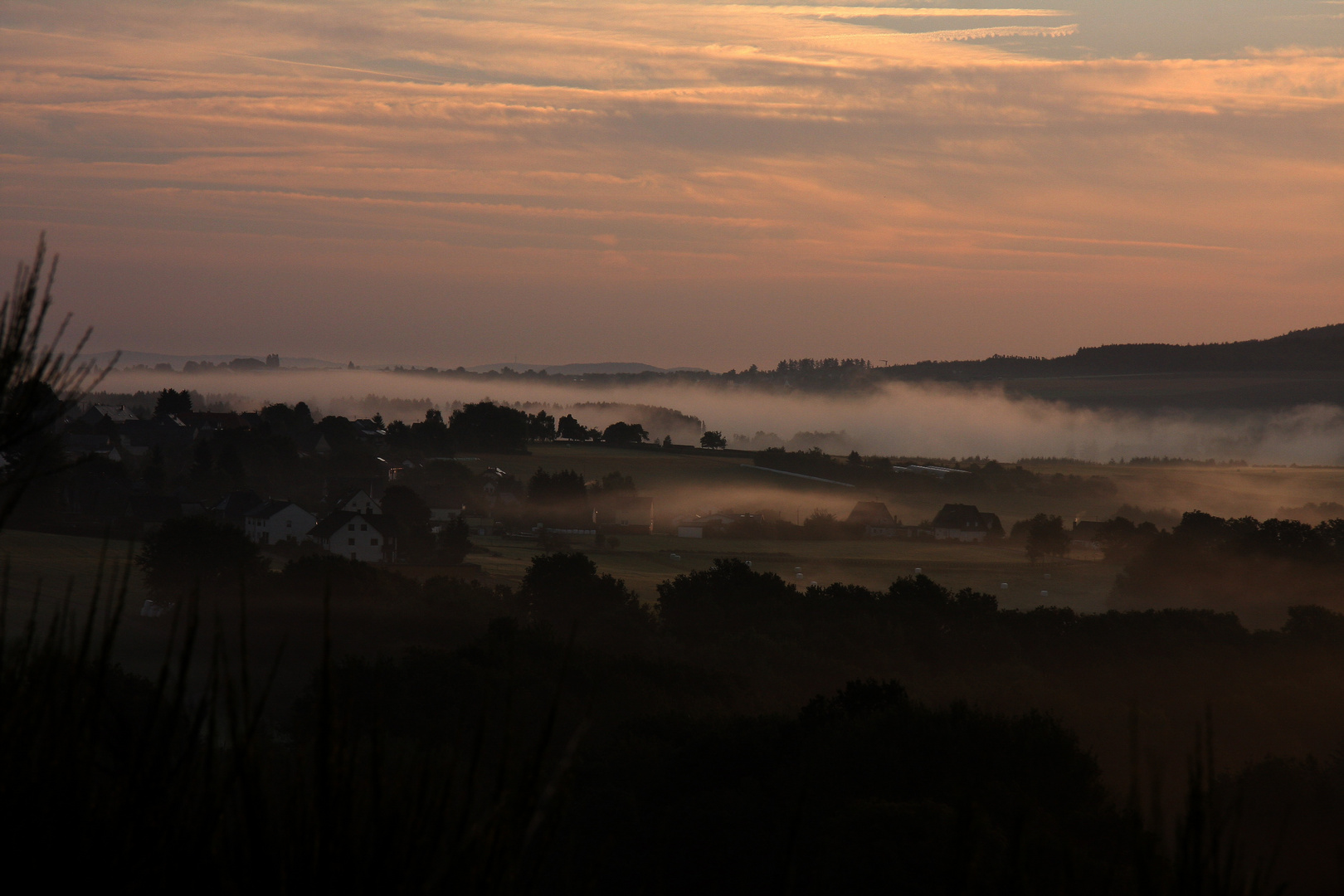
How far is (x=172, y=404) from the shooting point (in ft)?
409

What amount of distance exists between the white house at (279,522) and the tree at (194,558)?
1825 cm

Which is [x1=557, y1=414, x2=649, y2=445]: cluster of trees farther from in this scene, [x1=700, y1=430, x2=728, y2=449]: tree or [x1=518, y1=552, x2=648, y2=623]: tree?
[x1=518, y1=552, x2=648, y2=623]: tree

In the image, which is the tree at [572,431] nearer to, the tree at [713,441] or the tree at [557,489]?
the tree at [713,441]

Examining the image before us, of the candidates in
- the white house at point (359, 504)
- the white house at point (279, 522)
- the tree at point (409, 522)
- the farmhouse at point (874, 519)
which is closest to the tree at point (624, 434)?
the farmhouse at point (874, 519)

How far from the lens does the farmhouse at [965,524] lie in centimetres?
8406

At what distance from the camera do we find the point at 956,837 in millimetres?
4516

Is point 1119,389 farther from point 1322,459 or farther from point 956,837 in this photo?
point 956,837

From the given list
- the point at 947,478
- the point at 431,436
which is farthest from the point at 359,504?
the point at 947,478

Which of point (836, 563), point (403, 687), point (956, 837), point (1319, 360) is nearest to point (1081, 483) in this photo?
point (836, 563)

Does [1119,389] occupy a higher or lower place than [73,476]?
higher

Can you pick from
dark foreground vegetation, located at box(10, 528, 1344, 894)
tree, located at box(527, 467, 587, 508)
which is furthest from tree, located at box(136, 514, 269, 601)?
tree, located at box(527, 467, 587, 508)

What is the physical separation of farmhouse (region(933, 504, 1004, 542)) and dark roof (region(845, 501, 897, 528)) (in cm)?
330

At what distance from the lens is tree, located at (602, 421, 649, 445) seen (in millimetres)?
118175

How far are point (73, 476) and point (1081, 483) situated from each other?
251ft
